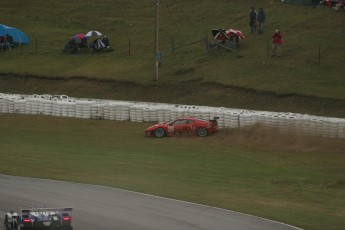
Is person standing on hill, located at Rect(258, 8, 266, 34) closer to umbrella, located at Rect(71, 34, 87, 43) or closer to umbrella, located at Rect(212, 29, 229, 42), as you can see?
umbrella, located at Rect(212, 29, 229, 42)

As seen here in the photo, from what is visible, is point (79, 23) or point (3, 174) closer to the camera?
point (3, 174)

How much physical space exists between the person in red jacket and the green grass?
14820mm

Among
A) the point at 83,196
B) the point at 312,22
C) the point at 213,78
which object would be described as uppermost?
the point at 312,22

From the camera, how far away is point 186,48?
7044cm

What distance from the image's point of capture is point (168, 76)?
64.8 metres

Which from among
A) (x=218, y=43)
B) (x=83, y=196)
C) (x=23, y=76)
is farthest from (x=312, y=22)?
(x=83, y=196)

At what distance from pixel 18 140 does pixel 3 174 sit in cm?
989

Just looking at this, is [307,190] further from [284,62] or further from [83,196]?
[284,62]

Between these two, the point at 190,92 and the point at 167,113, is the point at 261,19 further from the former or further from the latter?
the point at 167,113

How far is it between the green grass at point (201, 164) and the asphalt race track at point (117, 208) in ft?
3.75

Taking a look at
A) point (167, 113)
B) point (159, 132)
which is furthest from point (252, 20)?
Result: point (159, 132)

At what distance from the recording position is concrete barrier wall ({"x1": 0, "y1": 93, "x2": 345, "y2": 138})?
4619 cm

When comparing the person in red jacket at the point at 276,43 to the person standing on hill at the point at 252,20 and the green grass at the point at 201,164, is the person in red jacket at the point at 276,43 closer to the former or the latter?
the person standing on hill at the point at 252,20

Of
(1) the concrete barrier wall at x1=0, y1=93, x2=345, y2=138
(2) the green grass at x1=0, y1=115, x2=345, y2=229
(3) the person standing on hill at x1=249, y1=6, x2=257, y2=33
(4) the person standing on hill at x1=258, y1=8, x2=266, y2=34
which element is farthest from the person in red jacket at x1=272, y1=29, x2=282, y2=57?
(2) the green grass at x1=0, y1=115, x2=345, y2=229
